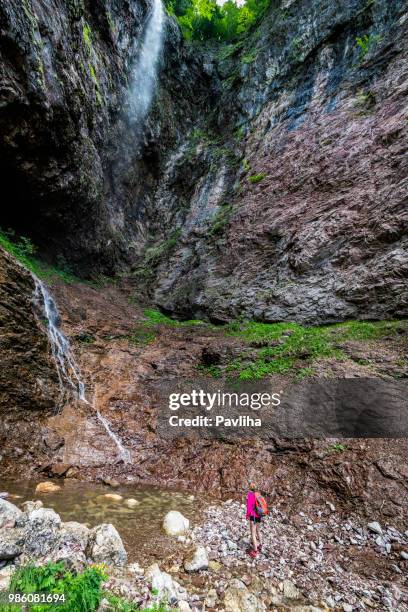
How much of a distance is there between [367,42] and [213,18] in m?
15.7

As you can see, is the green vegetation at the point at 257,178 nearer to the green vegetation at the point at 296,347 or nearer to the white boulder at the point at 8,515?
the green vegetation at the point at 296,347

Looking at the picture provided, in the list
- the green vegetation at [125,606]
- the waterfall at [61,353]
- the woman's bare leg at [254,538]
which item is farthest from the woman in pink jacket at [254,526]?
the waterfall at [61,353]

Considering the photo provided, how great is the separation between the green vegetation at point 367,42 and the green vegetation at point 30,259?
17251mm

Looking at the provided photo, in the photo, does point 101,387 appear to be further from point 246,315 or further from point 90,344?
point 246,315

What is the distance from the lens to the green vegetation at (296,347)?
813cm

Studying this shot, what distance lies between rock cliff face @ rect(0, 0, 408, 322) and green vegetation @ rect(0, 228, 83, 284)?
63 cm

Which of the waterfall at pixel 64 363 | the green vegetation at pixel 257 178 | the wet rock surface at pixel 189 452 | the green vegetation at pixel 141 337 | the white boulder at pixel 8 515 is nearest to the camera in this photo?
the white boulder at pixel 8 515

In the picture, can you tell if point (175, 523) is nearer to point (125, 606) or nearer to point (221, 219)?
point (125, 606)

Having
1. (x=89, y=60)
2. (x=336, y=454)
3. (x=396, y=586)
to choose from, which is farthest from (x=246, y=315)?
(x=89, y=60)

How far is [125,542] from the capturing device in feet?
14.3

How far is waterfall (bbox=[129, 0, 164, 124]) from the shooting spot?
17.4 metres

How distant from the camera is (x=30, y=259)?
14078mm

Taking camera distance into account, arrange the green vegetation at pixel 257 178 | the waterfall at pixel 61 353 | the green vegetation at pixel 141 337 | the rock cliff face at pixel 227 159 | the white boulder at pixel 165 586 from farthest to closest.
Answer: the green vegetation at pixel 257 178
the green vegetation at pixel 141 337
the rock cliff face at pixel 227 159
the waterfall at pixel 61 353
the white boulder at pixel 165 586

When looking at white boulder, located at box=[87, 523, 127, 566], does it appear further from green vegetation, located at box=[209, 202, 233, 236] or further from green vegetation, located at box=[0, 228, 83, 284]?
green vegetation, located at box=[209, 202, 233, 236]
